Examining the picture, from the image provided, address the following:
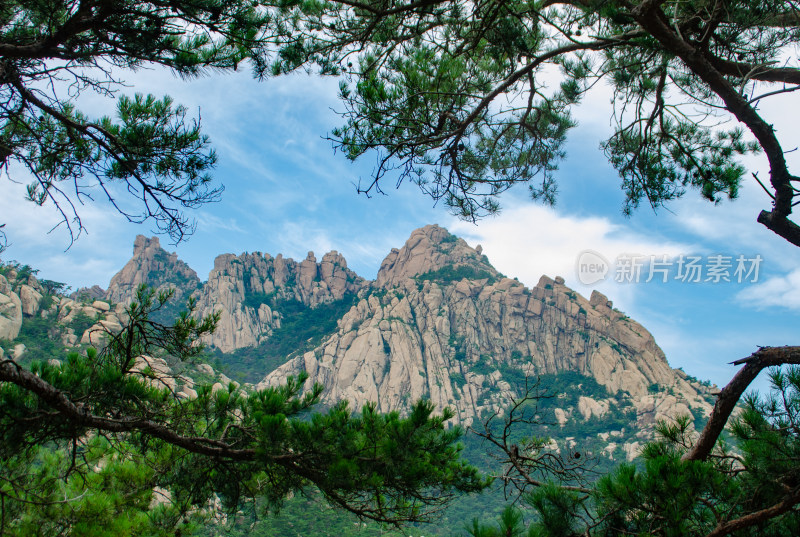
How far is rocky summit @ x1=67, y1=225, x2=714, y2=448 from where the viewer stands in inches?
1919

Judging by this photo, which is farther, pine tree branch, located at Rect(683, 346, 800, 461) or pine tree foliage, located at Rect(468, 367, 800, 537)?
pine tree branch, located at Rect(683, 346, 800, 461)

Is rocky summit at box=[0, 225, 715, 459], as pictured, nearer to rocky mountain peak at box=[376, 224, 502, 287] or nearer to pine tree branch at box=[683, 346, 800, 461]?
rocky mountain peak at box=[376, 224, 502, 287]

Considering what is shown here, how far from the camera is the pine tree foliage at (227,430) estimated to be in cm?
208

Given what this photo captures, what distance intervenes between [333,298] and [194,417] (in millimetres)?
69758

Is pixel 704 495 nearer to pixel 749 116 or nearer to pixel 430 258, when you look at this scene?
pixel 749 116

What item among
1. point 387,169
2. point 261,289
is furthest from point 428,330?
point 387,169

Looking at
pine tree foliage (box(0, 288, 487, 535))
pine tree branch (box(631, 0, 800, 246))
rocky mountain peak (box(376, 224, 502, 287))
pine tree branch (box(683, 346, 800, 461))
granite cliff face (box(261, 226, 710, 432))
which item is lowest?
pine tree foliage (box(0, 288, 487, 535))

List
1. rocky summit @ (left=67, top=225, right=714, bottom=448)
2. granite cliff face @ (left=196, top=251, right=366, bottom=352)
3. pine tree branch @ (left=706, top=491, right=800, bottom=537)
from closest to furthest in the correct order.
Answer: pine tree branch @ (left=706, top=491, right=800, bottom=537)
rocky summit @ (left=67, top=225, right=714, bottom=448)
granite cliff face @ (left=196, top=251, right=366, bottom=352)

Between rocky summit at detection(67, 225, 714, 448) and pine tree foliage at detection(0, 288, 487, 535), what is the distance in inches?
1493

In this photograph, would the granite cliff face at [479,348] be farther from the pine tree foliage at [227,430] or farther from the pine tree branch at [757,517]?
the pine tree branch at [757,517]

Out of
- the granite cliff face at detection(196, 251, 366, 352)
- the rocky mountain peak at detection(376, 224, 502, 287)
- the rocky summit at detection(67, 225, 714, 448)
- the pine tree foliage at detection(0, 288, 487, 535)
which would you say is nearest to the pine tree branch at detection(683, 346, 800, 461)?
the pine tree foliage at detection(0, 288, 487, 535)

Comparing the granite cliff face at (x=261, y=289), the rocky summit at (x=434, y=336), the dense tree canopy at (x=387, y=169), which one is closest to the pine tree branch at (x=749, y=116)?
the dense tree canopy at (x=387, y=169)

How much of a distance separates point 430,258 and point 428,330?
1649cm

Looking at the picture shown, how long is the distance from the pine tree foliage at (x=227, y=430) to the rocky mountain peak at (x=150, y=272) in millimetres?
72217
